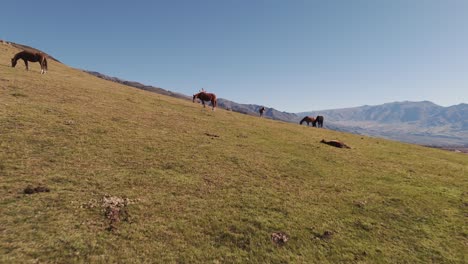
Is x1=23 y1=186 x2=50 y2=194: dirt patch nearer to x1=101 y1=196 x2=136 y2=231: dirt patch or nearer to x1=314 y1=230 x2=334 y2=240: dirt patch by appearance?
x1=101 y1=196 x2=136 y2=231: dirt patch

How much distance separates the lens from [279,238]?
32.2 feet

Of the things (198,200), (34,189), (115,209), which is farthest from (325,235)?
(34,189)

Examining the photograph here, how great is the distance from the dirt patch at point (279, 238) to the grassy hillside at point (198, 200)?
0.17 metres

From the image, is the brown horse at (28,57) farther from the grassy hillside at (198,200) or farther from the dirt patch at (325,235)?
the dirt patch at (325,235)

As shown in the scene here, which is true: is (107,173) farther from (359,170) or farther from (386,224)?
(359,170)

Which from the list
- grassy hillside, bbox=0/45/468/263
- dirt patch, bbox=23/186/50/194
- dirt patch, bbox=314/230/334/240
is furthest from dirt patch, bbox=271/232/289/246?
dirt patch, bbox=23/186/50/194

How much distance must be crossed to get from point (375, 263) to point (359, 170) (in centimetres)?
1012

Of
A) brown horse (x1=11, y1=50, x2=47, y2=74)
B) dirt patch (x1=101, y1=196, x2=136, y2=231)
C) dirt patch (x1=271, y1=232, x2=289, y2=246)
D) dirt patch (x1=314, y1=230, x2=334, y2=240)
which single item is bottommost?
dirt patch (x1=101, y1=196, x2=136, y2=231)

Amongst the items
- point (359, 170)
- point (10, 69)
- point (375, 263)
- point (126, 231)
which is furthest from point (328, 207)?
point (10, 69)

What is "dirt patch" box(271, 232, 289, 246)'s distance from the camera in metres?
9.65

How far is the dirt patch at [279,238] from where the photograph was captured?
380 inches

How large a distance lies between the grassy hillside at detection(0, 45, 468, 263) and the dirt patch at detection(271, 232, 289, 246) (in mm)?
167

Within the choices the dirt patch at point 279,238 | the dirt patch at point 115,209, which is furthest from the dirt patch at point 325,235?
the dirt patch at point 115,209

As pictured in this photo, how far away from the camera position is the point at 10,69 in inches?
1241
